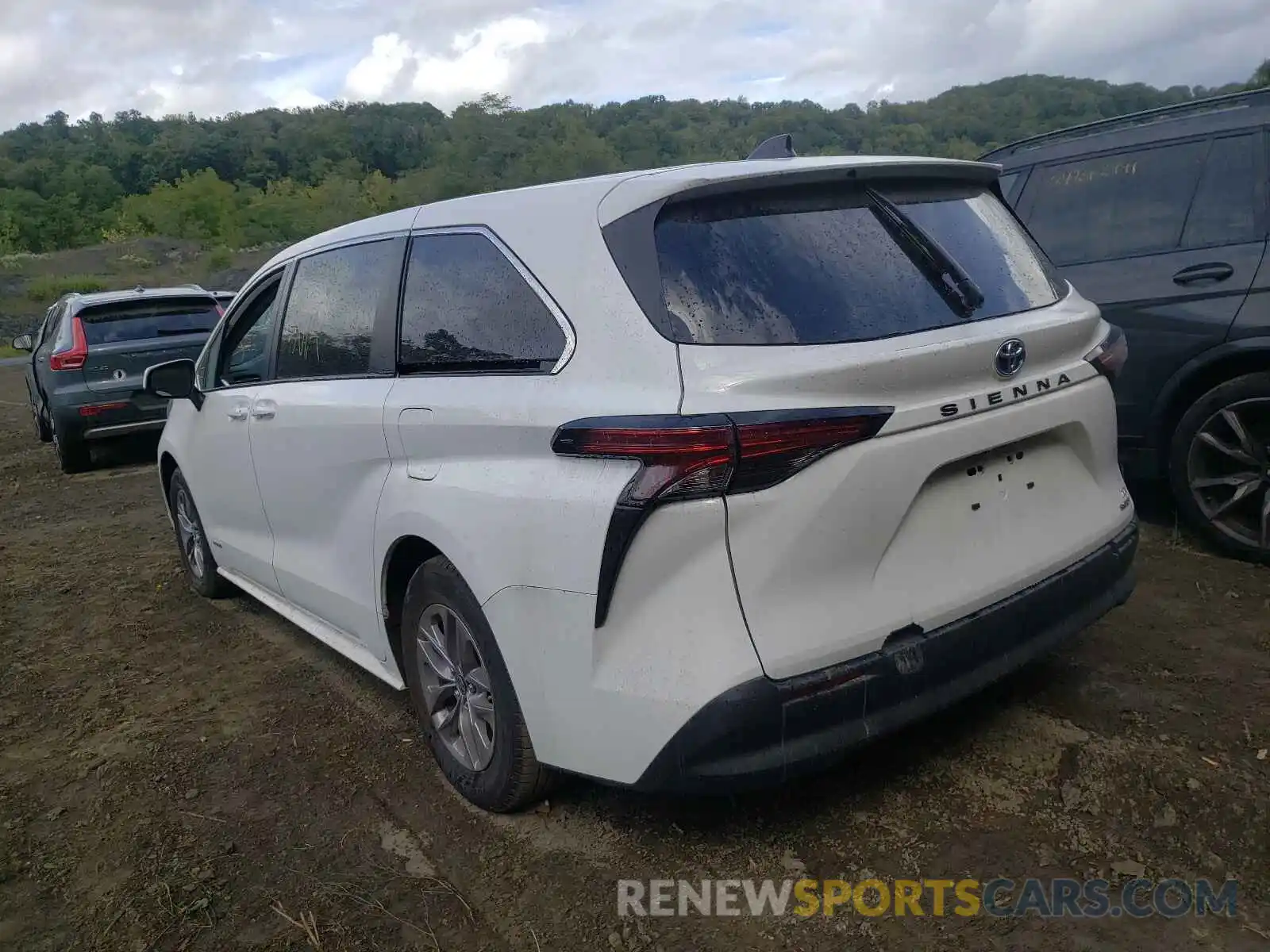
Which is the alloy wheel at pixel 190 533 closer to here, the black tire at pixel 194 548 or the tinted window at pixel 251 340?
the black tire at pixel 194 548

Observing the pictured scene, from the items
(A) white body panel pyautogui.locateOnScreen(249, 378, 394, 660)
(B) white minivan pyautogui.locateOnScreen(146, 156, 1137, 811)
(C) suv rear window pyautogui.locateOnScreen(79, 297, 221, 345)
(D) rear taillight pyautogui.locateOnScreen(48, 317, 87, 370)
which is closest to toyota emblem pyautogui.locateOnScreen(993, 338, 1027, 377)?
(B) white minivan pyautogui.locateOnScreen(146, 156, 1137, 811)

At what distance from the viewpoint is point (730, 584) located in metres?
2.18

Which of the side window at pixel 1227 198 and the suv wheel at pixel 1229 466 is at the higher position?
the side window at pixel 1227 198

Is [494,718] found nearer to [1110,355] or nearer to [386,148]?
[1110,355]

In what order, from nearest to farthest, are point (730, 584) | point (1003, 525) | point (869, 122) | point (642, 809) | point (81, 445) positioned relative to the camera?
point (730, 584) → point (1003, 525) → point (642, 809) → point (81, 445) → point (869, 122)

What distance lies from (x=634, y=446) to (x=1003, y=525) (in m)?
1.03

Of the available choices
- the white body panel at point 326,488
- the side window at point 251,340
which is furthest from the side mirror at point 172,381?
the white body panel at point 326,488

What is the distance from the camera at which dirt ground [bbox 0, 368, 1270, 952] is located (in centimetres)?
239

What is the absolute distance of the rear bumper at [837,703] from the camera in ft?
7.16

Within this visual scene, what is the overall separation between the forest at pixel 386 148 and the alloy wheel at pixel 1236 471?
1595mm

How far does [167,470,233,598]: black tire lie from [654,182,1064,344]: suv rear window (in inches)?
138

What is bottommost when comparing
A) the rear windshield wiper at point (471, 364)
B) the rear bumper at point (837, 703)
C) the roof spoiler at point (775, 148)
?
the rear bumper at point (837, 703)

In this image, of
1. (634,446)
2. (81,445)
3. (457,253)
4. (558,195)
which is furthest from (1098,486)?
(81,445)

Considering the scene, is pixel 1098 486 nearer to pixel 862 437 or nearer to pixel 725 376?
pixel 862 437
